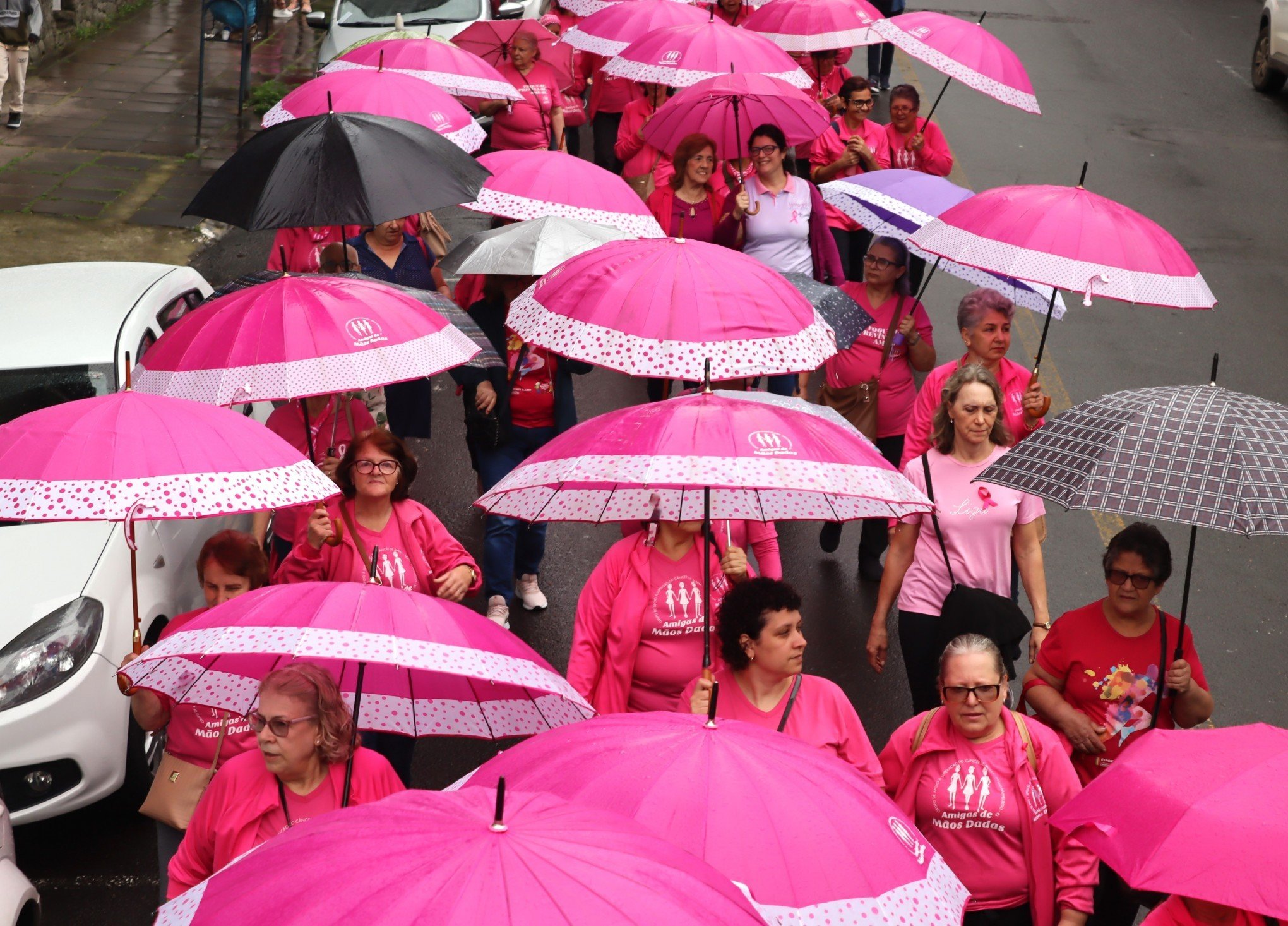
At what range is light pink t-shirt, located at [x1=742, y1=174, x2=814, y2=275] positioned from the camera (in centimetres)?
876

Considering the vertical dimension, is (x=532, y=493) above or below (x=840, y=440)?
below

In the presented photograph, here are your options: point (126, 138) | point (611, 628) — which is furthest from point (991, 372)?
point (126, 138)

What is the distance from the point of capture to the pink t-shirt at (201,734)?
4945mm

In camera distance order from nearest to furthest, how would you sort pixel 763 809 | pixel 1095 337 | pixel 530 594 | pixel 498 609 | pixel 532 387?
1. pixel 763 809
2. pixel 532 387
3. pixel 498 609
4. pixel 530 594
5. pixel 1095 337

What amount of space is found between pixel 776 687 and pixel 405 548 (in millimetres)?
1754

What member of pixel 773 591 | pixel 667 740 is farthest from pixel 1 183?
pixel 667 740

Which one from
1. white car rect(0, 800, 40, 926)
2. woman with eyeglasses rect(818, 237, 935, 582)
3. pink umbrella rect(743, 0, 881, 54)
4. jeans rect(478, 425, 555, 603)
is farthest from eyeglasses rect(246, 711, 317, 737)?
pink umbrella rect(743, 0, 881, 54)

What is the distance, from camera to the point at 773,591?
475 cm

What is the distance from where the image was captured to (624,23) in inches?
432

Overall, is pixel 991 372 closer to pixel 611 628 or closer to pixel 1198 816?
pixel 611 628

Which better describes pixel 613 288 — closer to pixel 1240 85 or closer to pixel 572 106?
pixel 572 106

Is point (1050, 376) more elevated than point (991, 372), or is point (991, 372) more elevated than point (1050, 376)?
point (991, 372)

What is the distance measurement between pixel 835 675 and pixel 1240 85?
14.9 m

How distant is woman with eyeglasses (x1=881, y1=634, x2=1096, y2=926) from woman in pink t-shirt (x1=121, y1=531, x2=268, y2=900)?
2253 millimetres
